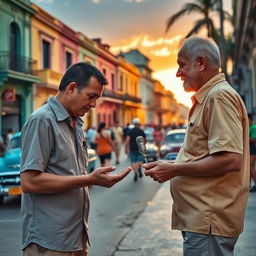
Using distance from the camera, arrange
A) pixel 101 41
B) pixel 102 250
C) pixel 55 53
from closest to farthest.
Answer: pixel 102 250 < pixel 55 53 < pixel 101 41

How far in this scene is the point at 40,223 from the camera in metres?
2.11

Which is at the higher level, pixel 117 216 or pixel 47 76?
pixel 47 76

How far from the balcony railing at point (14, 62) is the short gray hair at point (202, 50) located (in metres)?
19.8

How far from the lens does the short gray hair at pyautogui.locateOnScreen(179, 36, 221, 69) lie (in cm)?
232

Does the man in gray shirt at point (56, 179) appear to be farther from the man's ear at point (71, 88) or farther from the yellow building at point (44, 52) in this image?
the yellow building at point (44, 52)

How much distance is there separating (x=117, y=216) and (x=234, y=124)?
5387 millimetres

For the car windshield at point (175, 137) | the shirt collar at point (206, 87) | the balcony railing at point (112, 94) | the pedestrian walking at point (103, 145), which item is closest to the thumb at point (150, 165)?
the shirt collar at point (206, 87)

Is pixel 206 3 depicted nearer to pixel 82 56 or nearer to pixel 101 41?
pixel 82 56

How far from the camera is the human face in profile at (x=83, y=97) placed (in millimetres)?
2305

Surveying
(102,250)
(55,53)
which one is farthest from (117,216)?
(55,53)

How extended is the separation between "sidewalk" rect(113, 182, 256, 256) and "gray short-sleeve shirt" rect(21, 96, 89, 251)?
2942mm

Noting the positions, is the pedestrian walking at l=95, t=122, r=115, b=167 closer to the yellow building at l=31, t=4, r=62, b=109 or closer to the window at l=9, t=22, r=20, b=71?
the window at l=9, t=22, r=20, b=71

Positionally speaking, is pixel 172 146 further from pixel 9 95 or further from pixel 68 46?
pixel 68 46

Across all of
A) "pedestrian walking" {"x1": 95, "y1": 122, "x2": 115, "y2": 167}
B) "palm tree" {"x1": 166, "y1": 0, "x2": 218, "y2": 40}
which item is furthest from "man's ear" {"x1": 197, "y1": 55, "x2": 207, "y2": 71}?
"palm tree" {"x1": 166, "y1": 0, "x2": 218, "y2": 40}
